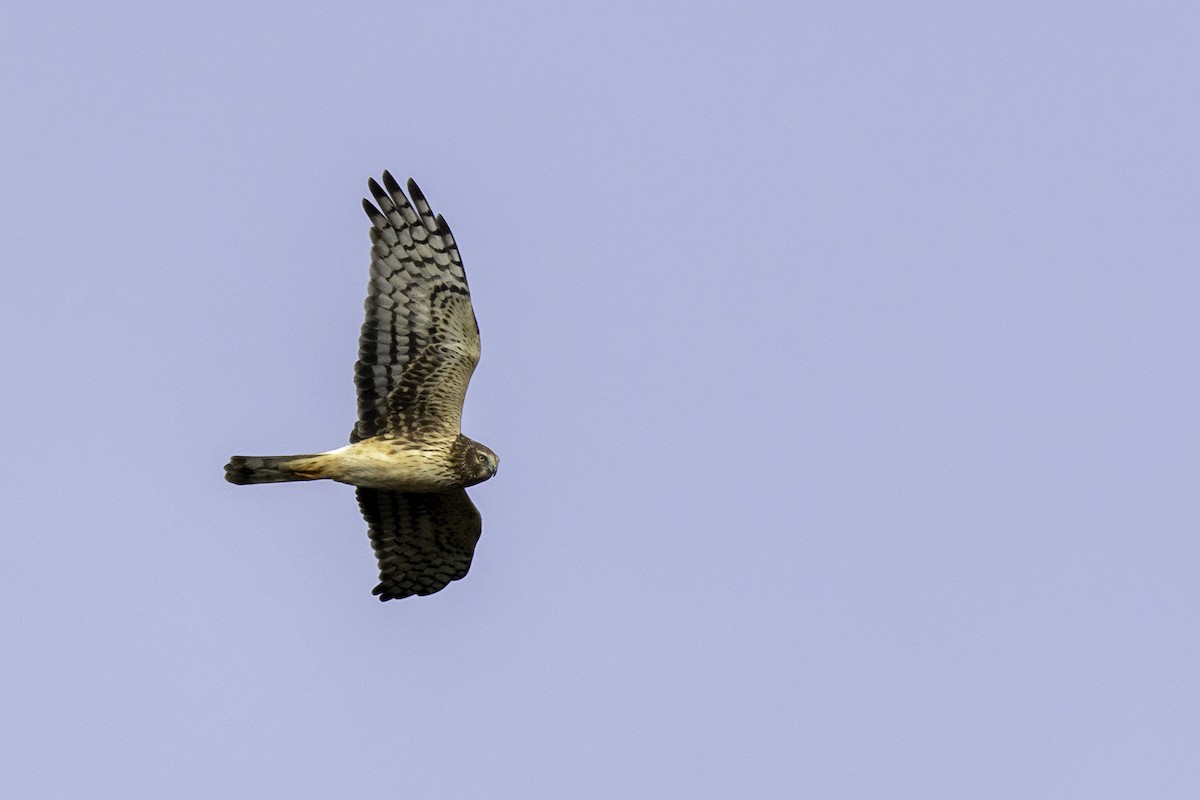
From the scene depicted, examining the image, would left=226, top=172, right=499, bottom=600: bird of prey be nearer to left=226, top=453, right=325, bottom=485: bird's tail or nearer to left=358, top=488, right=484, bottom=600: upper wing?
left=226, top=453, right=325, bottom=485: bird's tail

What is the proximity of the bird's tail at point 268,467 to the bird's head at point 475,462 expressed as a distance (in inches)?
44.7

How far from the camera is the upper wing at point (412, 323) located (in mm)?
16016

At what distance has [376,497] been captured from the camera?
57.2ft

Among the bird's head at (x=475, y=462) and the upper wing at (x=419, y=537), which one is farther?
the upper wing at (x=419, y=537)

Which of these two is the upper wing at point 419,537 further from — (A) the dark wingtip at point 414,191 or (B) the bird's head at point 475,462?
(A) the dark wingtip at point 414,191

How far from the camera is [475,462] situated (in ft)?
52.7

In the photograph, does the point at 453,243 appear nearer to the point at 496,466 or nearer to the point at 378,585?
the point at 496,466

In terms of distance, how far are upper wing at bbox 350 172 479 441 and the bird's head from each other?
47 cm

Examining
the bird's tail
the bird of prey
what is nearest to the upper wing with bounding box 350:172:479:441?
the bird of prey

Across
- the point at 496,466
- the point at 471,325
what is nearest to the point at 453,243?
the point at 471,325

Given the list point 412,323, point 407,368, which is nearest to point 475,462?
point 407,368

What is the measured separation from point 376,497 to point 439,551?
734 millimetres

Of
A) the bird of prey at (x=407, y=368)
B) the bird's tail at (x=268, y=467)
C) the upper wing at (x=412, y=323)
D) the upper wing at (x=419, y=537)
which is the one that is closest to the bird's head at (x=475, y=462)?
the bird of prey at (x=407, y=368)

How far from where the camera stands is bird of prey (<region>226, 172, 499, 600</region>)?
52.4 feet
